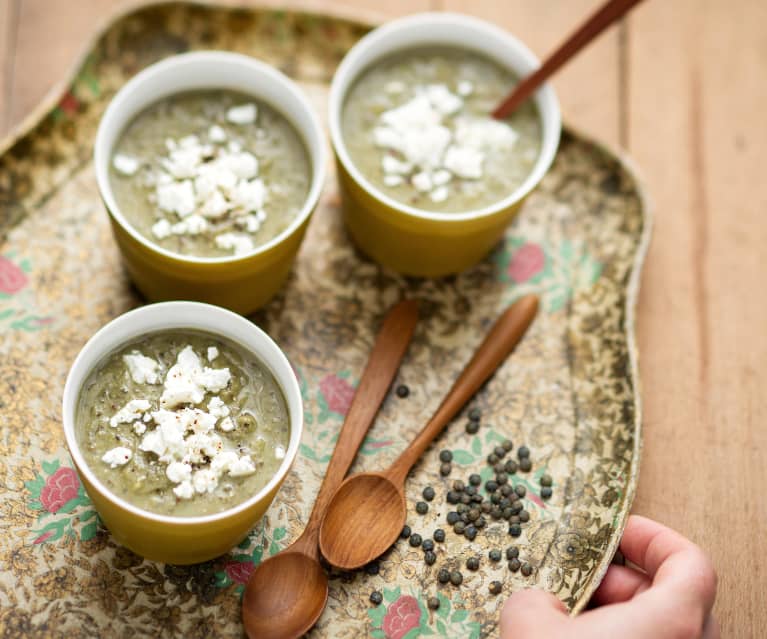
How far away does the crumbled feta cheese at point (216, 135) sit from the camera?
8.12 ft

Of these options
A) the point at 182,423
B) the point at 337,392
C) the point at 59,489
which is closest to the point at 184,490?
the point at 182,423

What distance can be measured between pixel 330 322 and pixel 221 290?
0.35m

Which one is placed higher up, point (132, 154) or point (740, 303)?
point (740, 303)

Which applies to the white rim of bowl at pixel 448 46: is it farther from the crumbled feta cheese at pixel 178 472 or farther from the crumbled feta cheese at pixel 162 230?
the crumbled feta cheese at pixel 178 472

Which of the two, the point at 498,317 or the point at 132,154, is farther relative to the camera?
the point at 498,317

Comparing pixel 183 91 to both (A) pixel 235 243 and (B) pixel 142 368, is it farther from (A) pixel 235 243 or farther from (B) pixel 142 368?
(B) pixel 142 368

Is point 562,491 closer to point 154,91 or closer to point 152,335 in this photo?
point 152,335

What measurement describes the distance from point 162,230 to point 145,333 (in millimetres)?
275

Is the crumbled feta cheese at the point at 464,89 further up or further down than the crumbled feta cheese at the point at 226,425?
further up

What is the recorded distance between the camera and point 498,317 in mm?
2617

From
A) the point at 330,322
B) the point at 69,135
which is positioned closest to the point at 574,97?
the point at 330,322

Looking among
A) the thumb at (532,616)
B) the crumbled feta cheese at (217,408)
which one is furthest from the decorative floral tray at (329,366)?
the crumbled feta cheese at (217,408)

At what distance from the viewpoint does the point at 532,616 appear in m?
2.03

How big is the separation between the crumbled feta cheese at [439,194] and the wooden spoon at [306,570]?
18.0 inches
